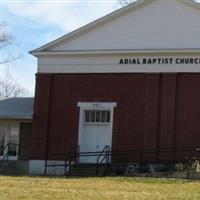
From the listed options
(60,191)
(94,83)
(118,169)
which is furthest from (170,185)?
(94,83)

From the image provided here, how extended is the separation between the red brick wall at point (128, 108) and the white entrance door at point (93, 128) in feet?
1.04

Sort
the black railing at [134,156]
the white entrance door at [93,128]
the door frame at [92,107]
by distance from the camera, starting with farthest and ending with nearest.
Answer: the white entrance door at [93,128] → the door frame at [92,107] → the black railing at [134,156]

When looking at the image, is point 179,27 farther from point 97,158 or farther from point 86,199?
point 86,199

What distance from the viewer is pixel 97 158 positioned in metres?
30.0

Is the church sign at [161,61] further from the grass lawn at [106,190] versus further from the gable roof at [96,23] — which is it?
the grass lawn at [106,190]

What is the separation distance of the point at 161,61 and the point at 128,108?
2.69 metres

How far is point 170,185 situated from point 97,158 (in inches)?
373

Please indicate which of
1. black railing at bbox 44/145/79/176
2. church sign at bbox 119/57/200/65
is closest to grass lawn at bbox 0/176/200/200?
black railing at bbox 44/145/79/176

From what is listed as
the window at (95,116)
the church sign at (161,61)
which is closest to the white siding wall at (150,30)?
the church sign at (161,61)

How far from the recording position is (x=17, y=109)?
115 ft

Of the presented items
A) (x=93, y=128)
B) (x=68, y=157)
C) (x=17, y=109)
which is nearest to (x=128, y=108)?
(x=93, y=128)

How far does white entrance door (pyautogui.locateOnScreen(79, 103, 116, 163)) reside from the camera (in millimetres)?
30812

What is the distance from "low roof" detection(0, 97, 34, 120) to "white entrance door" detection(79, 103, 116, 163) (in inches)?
144

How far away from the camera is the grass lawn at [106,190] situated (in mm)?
16875
